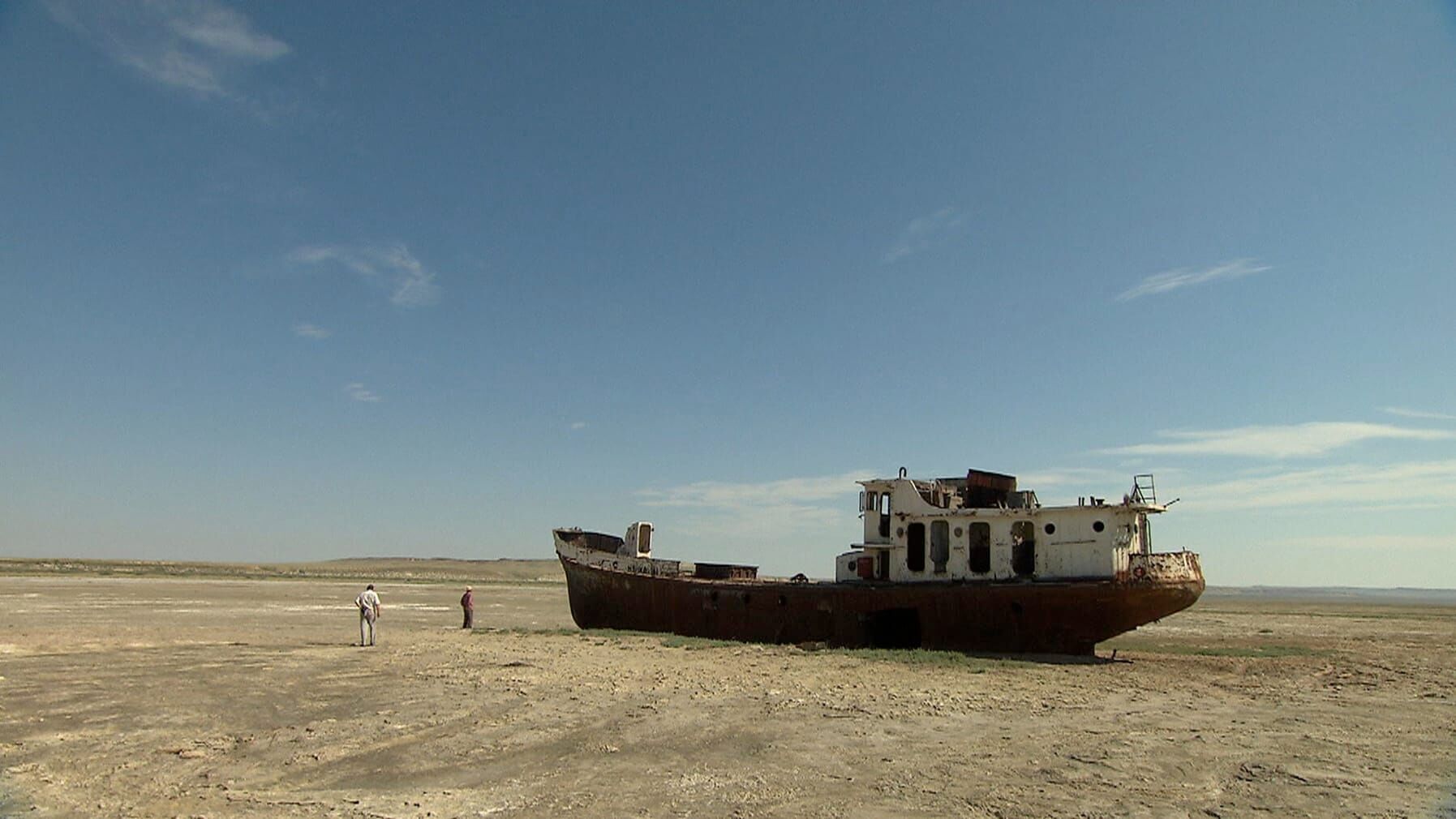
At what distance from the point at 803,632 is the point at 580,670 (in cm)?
756

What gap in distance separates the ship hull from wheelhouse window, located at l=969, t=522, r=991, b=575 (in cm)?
89

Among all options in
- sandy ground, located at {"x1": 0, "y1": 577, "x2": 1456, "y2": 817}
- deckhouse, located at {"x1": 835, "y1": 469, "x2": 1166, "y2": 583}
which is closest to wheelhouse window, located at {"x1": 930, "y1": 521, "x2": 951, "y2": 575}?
deckhouse, located at {"x1": 835, "y1": 469, "x2": 1166, "y2": 583}

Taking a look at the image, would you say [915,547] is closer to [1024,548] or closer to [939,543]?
[939,543]

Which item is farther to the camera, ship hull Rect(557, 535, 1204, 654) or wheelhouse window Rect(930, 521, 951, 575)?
wheelhouse window Rect(930, 521, 951, 575)

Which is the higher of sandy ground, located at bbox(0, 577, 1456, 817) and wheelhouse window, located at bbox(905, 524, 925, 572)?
wheelhouse window, located at bbox(905, 524, 925, 572)

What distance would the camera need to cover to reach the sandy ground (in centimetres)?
786

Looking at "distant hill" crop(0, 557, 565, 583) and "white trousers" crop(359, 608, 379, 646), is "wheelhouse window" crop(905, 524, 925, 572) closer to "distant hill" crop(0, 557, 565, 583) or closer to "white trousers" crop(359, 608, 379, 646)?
"white trousers" crop(359, 608, 379, 646)

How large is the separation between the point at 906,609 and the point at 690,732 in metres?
11.7

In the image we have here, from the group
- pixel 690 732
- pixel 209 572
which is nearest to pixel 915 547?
pixel 690 732

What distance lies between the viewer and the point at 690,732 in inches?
419

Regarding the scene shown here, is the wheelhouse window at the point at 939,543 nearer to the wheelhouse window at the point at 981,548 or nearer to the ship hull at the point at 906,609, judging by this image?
the wheelhouse window at the point at 981,548

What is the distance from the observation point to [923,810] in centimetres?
749

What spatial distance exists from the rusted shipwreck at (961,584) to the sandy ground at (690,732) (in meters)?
1.60

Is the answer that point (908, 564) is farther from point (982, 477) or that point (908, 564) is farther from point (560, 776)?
point (560, 776)
